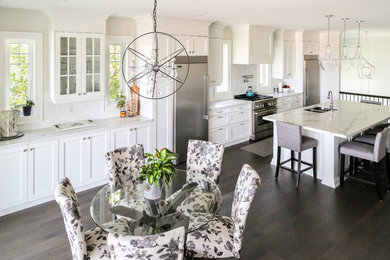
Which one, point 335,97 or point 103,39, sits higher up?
point 103,39

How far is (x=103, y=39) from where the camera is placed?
488 cm

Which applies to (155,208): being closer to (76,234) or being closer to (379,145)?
(76,234)

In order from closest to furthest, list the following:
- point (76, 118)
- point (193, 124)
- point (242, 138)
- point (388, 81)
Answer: point (76, 118), point (193, 124), point (242, 138), point (388, 81)

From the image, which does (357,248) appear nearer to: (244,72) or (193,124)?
(193,124)

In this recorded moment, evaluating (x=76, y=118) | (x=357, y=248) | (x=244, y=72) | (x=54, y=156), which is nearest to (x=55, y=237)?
(x=54, y=156)

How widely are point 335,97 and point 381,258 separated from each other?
6.66m

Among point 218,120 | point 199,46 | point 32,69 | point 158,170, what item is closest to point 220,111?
point 218,120

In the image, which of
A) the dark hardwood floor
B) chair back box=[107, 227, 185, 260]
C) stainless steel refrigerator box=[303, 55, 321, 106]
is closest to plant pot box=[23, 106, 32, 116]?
the dark hardwood floor

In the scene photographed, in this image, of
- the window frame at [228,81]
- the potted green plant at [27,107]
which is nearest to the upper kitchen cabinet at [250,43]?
the window frame at [228,81]

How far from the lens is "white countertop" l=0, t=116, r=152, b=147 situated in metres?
4.11

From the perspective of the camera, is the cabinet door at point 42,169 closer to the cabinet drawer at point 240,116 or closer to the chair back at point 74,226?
the chair back at point 74,226

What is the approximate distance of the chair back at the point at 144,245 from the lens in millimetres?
1856

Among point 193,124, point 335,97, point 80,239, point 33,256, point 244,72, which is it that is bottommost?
point 33,256

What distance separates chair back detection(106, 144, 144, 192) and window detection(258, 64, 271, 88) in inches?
218
